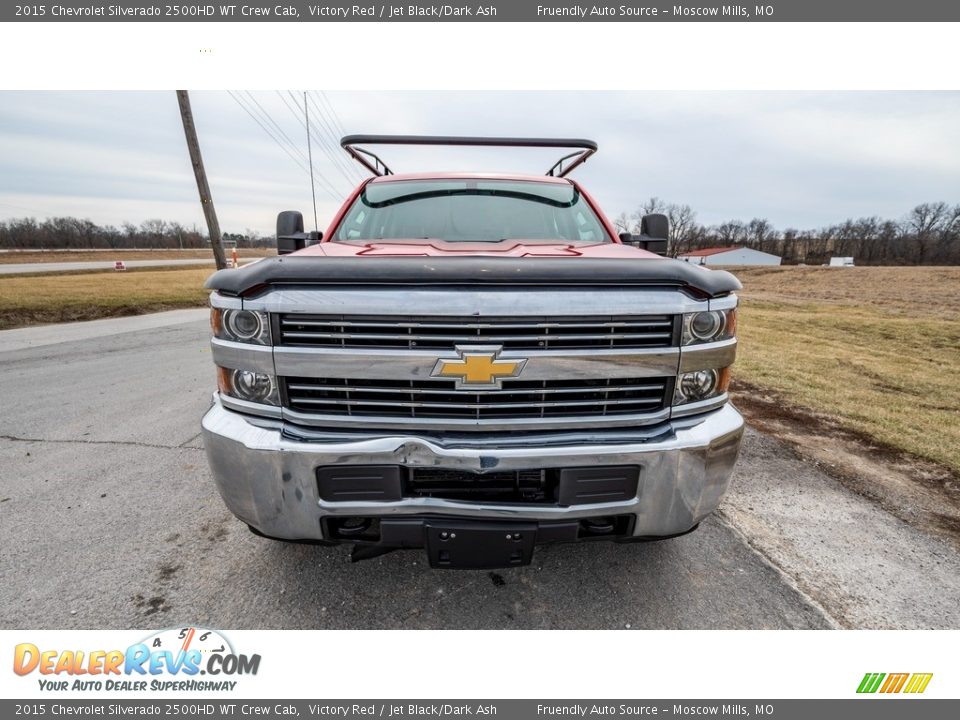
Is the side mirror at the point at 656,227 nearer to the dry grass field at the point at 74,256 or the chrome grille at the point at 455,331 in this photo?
the chrome grille at the point at 455,331

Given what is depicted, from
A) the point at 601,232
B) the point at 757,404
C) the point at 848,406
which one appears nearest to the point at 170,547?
the point at 601,232

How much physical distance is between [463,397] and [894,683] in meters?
2.01

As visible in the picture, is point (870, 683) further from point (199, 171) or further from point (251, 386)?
point (199, 171)

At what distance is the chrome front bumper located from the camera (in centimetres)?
166

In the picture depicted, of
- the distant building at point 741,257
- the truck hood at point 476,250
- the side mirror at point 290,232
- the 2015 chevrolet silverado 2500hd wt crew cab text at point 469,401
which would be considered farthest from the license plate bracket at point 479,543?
the distant building at point 741,257

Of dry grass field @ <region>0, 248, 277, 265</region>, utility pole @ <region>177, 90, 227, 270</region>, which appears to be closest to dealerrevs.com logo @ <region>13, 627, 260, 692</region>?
utility pole @ <region>177, 90, 227, 270</region>

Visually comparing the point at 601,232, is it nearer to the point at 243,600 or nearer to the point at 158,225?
the point at 243,600

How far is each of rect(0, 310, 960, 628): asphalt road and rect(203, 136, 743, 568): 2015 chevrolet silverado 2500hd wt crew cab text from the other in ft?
1.48

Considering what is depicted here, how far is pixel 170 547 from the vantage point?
2.41 meters

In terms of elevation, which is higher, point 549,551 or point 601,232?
point 601,232

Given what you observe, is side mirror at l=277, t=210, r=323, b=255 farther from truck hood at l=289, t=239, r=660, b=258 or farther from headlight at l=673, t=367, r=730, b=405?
headlight at l=673, t=367, r=730, b=405

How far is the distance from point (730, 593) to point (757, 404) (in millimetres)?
3282

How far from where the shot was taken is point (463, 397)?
1747 mm

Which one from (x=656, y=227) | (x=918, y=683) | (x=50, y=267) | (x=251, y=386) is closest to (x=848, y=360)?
(x=656, y=227)
